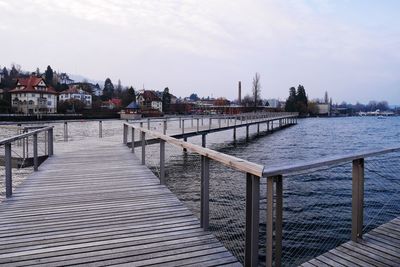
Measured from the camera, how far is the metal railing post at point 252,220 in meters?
3.17

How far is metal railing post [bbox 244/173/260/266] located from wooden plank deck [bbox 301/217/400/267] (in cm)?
61

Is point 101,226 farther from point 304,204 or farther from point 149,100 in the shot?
point 149,100

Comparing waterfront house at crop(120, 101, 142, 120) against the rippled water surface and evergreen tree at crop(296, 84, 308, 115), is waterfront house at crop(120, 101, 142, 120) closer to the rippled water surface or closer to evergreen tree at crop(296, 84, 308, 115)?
the rippled water surface

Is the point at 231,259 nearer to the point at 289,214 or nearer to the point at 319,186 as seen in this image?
the point at 289,214

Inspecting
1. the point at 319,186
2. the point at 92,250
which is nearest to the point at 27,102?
the point at 319,186

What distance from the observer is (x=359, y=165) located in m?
4.13

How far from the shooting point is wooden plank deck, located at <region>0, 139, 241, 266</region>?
3.67m

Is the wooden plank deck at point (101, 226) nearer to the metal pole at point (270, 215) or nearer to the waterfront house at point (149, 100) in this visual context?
the metal pole at point (270, 215)

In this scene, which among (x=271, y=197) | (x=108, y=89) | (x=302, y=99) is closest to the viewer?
(x=271, y=197)

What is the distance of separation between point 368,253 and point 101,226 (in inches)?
120

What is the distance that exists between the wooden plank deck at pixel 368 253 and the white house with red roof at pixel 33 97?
86266 mm

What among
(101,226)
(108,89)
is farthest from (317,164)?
(108,89)

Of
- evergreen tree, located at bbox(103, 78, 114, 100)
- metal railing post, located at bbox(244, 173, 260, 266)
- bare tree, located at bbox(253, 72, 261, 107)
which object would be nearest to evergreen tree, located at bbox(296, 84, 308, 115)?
bare tree, located at bbox(253, 72, 261, 107)

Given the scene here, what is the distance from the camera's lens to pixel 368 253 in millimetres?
3785
